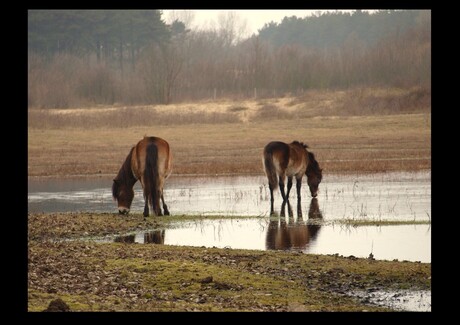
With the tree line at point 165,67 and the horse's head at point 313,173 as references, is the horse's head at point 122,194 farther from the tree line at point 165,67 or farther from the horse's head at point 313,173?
the tree line at point 165,67

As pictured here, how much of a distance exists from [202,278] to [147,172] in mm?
6303

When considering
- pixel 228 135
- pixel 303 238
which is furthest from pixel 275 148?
pixel 228 135

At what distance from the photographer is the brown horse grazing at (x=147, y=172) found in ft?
54.4

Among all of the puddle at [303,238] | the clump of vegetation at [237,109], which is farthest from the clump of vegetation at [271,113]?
the puddle at [303,238]

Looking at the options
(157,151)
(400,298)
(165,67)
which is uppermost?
(165,67)

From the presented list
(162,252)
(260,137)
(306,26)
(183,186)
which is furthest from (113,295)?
(306,26)

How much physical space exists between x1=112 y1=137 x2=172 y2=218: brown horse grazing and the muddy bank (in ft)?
10.9

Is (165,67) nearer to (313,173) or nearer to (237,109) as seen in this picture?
(237,109)

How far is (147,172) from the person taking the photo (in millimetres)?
16484

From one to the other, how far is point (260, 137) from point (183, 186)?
14.0m

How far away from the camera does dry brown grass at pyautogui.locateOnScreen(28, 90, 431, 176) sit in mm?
29891

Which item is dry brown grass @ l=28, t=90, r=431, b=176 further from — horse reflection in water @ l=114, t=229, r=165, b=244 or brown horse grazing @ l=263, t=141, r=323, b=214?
horse reflection in water @ l=114, t=229, r=165, b=244

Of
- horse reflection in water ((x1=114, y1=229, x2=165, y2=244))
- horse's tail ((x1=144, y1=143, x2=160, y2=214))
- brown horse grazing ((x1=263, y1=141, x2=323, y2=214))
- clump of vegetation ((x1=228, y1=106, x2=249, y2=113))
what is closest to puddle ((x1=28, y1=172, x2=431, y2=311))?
horse reflection in water ((x1=114, y1=229, x2=165, y2=244))
